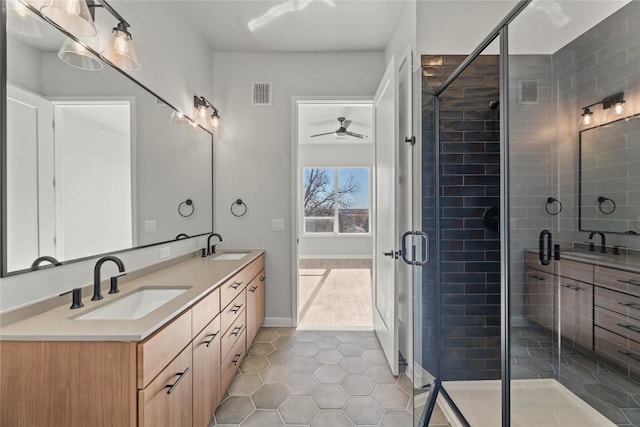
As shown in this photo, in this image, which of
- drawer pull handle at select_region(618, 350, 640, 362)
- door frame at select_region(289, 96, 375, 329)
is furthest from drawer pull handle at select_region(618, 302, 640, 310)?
door frame at select_region(289, 96, 375, 329)

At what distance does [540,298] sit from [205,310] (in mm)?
1963

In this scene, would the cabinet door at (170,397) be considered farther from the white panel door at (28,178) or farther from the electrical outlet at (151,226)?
the electrical outlet at (151,226)

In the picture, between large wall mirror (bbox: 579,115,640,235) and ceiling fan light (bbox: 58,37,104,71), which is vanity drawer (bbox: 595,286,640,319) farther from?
ceiling fan light (bbox: 58,37,104,71)

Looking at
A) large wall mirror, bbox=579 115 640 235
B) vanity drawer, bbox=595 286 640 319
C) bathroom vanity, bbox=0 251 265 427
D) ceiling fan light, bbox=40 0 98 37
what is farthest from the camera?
vanity drawer, bbox=595 286 640 319

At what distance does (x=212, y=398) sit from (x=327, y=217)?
6087 mm

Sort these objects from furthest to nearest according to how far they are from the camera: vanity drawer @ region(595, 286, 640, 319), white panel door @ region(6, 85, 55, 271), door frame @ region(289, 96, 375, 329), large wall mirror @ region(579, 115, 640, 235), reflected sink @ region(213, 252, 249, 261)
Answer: door frame @ region(289, 96, 375, 329) < reflected sink @ region(213, 252, 249, 261) < vanity drawer @ region(595, 286, 640, 319) < large wall mirror @ region(579, 115, 640, 235) < white panel door @ region(6, 85, 55, 271)

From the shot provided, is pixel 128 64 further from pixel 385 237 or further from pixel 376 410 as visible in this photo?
pixel 376 410

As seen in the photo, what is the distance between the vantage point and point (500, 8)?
6.96ft

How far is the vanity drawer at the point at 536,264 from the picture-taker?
5.83 ft

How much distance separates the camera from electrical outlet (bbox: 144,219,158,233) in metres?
2.12

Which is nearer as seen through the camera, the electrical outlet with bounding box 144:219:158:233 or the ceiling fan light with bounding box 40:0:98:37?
the ceiling fan light with bounding box 40:0:98:37

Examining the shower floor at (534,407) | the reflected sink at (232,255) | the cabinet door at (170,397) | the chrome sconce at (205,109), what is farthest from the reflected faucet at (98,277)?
the shower floor at (534,407)

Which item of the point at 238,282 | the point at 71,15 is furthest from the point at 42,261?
the point at 238,282

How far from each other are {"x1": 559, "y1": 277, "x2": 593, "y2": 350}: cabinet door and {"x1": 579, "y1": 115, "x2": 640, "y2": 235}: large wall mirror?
38cm
